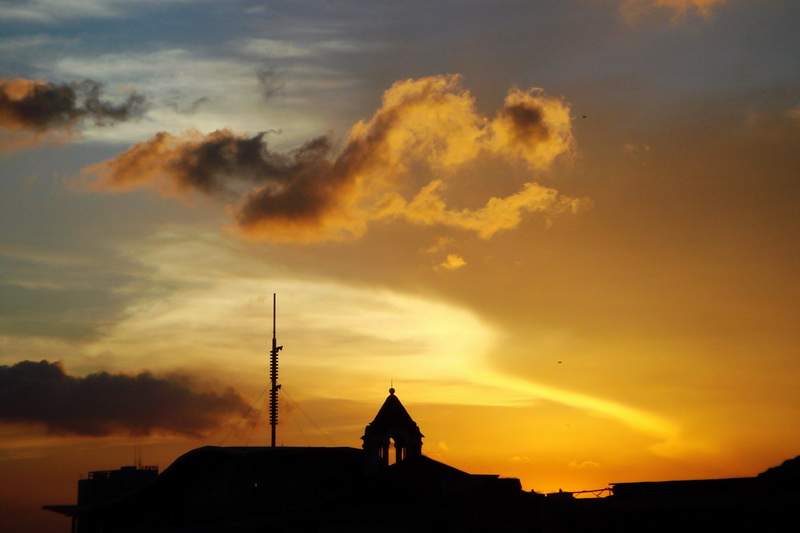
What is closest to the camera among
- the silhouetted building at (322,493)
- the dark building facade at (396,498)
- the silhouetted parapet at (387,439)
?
the dark building facade at (396,498)

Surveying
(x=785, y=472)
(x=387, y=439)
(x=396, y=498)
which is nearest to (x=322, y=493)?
(x=387, y=439)

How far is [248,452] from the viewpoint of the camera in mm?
51938

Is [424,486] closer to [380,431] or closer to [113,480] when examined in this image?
[380,431]

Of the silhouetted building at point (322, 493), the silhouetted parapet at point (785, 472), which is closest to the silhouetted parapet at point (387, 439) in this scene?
the silhouetted building at point (322, 493)

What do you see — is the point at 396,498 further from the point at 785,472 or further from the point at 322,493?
the point at 785,472

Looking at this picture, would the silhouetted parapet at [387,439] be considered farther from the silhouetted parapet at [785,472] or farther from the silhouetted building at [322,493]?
the silhouetted parapet at [785,472]

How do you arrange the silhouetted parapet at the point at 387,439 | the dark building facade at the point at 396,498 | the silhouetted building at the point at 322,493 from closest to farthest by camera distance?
1. the dark building facade at the point at 396,498
2. the silhouetted building at the point at 322,493
3. the silhouetted parapet at the point at 387,439

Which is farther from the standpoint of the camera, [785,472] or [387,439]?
[387,439]

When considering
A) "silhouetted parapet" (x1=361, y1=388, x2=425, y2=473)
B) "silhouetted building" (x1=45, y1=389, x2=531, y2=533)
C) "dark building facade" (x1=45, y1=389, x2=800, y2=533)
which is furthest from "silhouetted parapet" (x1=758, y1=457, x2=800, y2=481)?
"silhouetted parapet" (x1=361, y1=388, x2=425, y2=473)

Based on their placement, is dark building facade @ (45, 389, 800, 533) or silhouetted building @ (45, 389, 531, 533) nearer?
dark building facade @ (45, 389, 800, 533)

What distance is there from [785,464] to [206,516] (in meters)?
32.8

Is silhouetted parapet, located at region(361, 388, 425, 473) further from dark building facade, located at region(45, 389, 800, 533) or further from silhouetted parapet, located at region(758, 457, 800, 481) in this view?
silhouetted parapet, located at region(758, 457, 800, 481)

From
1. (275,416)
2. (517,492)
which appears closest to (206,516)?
(275,416)

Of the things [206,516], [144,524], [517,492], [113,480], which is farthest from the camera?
[113,480]
